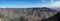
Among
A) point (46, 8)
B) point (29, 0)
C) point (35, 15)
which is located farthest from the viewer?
point (35, 15)

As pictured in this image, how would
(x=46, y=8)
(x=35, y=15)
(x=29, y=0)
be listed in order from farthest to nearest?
(x=35, y=15), (x=46, y=8), (x=29, y=0)

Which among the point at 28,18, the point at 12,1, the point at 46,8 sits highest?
the point at 12,1

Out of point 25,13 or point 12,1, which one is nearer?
point 12,1

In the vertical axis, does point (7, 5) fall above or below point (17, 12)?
above

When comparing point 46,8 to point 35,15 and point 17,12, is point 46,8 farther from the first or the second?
point 17,12

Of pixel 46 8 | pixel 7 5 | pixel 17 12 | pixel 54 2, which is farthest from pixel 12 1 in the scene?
pixel 54 2

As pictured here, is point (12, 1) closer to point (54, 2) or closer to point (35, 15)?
point (35, 15)
